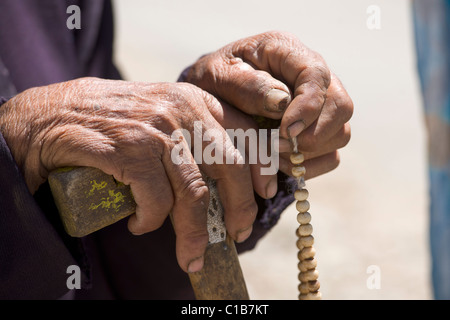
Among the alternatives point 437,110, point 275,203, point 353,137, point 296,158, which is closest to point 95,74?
point 275,203

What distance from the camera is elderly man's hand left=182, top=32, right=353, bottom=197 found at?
3.08ft

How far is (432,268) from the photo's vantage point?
81.4 inches

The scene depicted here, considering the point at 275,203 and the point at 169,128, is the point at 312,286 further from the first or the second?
the point at 169,128

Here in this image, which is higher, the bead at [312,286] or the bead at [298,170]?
the bead at [298,170]

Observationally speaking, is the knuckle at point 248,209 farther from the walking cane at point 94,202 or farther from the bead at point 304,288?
the bead at point 304,288

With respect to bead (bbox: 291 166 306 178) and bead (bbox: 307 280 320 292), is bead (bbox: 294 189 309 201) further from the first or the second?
bead (bbox: 307 280 320 292)

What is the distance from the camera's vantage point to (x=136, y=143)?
839 millimetres

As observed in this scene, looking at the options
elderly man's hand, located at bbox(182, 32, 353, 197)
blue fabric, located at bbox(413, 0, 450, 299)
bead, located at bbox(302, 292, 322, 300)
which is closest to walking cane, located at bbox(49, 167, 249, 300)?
elderly man's hand, located at bbox(182, 32, 353, 197)

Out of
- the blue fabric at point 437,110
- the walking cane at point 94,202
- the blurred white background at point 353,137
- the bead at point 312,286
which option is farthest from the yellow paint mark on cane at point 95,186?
the blurred white background at point 353,137

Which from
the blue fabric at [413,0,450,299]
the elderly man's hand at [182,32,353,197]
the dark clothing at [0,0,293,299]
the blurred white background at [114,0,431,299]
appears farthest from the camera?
the blurred white background at [114,0,431,299]

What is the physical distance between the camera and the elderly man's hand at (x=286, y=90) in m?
0.94

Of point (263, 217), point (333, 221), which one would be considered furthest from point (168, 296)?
point (333, 221)

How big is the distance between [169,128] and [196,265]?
0.24 meters
